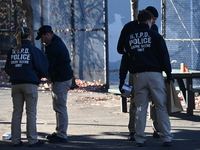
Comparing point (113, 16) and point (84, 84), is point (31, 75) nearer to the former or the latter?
point (84, 84)

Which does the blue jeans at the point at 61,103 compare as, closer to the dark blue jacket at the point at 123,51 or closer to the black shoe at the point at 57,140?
the black shoe at the point at 57,140

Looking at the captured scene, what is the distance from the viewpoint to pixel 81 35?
18.8m

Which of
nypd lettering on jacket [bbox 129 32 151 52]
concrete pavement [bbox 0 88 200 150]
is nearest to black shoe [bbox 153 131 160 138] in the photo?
concrete pavement [bbox 0 88 200 150]

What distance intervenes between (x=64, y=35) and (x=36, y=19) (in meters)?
1.80

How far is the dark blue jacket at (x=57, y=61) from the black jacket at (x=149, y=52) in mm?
1132

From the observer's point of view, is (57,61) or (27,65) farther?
(57,61)

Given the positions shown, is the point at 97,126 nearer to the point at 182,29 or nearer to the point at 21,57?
the point at 21,57

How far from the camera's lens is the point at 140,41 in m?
7.61

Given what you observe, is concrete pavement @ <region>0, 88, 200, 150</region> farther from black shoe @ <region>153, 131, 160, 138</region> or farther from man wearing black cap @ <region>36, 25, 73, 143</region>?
man wearing black cap @ <region>36, 25, 73, 143</region>

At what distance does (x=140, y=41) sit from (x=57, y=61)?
1341 millimetres

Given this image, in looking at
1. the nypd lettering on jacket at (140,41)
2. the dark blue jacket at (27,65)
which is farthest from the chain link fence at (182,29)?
the dark blue jacket at (27,65)

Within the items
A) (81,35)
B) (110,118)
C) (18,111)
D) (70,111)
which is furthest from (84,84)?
(18,111)

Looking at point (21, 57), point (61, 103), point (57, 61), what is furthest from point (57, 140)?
point (21, 57)

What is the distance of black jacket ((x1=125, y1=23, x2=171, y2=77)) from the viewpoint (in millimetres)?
7559
